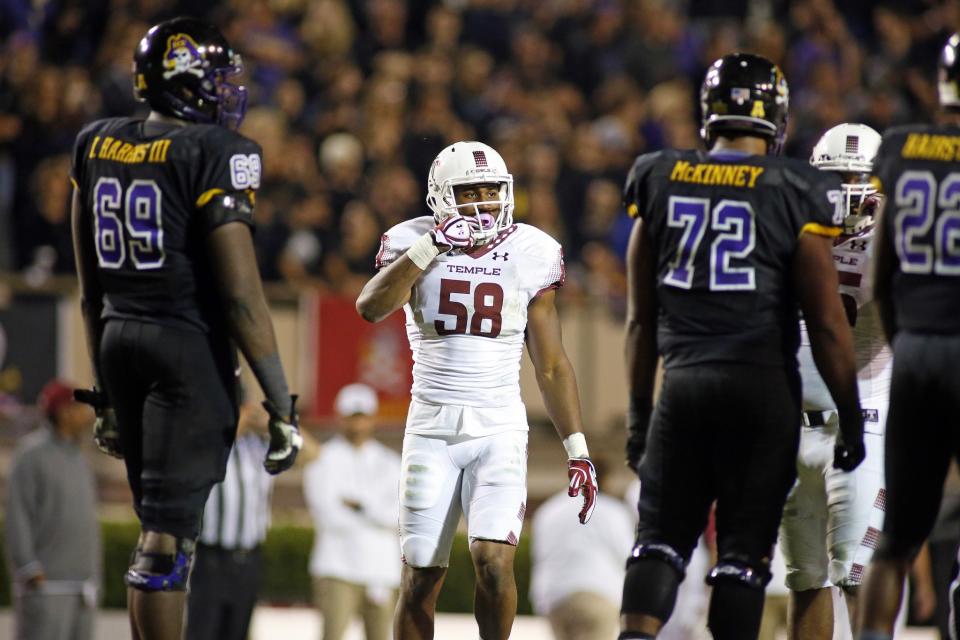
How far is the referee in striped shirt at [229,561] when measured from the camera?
891cm

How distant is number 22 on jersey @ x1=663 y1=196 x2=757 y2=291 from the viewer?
467 cm

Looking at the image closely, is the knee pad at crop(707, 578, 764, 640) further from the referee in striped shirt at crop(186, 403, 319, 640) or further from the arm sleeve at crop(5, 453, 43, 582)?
the arm sleeve at crop(5, 453, 43, 582)

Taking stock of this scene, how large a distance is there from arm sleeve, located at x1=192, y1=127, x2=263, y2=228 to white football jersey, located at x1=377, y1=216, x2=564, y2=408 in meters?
0.74

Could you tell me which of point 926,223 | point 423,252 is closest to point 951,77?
point 926,223

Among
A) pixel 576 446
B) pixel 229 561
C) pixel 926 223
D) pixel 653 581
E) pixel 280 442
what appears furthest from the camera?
pixel 229 561

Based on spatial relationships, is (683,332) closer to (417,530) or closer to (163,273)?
(417,530)

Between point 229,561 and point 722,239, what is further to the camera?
point 229,561

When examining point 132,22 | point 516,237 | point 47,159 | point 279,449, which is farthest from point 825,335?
point 132,22

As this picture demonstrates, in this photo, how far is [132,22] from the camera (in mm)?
13664

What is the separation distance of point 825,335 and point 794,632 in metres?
1.40

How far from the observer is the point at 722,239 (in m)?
4.69

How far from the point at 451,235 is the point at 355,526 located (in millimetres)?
4905

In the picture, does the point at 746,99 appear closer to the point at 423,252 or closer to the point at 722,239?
the point at 722,239

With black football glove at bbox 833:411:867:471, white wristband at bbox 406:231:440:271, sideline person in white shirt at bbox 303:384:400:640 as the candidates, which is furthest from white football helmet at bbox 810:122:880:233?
sideline person in white shirt at bbox 303:384:400:640
